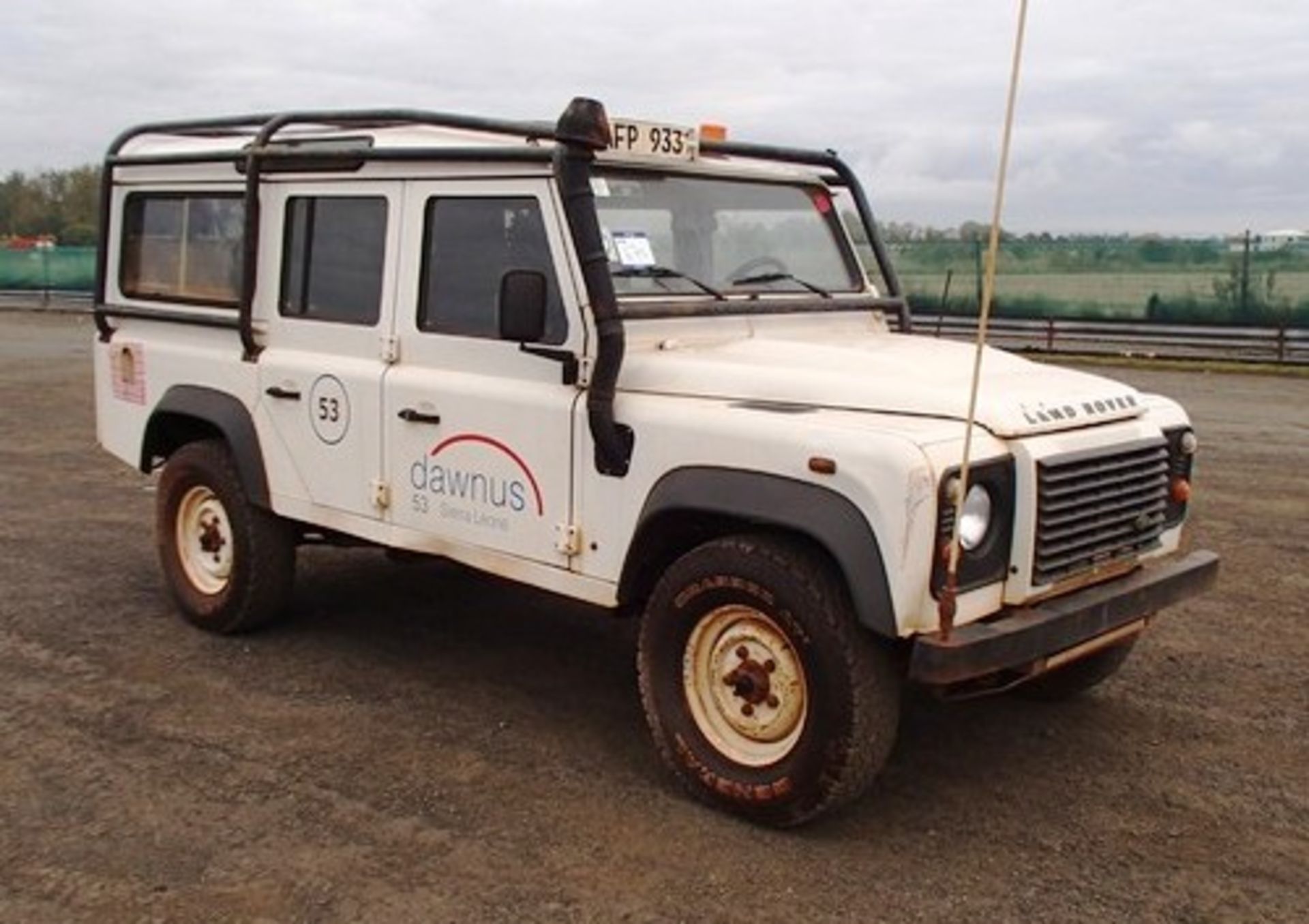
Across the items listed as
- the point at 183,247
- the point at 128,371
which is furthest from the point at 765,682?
the point at 128,371

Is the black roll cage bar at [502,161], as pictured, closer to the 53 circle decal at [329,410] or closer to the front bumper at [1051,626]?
the 53 circle decal at [329,410]

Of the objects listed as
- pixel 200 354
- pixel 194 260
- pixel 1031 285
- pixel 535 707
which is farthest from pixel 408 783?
pixel 1031 285

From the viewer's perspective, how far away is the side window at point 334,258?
5570 millimetres

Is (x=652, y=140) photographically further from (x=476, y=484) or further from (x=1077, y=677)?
(x=1077, y=677)

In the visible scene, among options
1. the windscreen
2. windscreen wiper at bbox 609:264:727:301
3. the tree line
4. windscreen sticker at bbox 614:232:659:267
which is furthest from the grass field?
the tree line

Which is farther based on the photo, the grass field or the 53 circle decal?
the grass field

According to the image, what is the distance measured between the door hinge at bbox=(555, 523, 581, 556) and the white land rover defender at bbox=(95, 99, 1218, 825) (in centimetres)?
2

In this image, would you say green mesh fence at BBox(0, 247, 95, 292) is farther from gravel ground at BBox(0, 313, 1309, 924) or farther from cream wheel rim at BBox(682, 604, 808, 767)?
cream wheel rim at BBox(682, 604, 808, 767)

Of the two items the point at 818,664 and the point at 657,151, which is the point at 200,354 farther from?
the point at 818,664

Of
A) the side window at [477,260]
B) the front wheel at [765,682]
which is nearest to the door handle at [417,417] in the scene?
the side window at [477,260]

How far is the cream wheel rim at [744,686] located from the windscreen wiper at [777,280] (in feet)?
5.43

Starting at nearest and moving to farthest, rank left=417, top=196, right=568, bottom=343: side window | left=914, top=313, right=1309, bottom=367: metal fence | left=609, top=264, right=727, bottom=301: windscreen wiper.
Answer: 1. left=417, top=196, right=568, bottom=343: side window
2. left=609, top=264, right=727, bottom=301: windscreen wiper
3. left=914, top=313, right=1309, bottom=367: metal fence

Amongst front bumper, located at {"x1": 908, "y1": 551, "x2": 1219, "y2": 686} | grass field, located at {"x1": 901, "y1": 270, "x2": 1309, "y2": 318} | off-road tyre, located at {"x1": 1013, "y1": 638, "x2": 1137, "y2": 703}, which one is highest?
grass field, located at {"x1": 901, "y1": 270, "x2": 1309, "y2": 318}

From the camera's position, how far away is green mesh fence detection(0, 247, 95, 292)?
38062 mm
